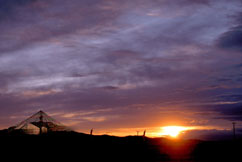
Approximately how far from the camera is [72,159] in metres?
46.6

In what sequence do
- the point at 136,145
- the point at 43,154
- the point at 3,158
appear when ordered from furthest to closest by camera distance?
the point at 136,145
the point at 43,154
the point at 3,158

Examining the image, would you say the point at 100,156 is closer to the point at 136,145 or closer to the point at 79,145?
the point at 79,145

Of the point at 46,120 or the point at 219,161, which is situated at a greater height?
the point at 46,120

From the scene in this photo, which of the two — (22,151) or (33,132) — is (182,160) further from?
(33,132)

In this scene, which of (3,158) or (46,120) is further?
(46,120)

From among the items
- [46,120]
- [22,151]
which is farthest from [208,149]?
[46,120]

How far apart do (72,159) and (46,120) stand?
46946 mm

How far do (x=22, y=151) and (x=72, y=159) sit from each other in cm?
1140

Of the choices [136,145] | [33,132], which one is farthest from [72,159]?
[33,132]

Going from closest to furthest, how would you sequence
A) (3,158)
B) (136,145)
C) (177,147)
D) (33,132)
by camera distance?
(3,158) < (136,145) < (177,147) < (33,132)

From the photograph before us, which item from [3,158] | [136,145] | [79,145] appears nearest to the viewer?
[3,158]

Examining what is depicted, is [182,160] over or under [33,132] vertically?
under

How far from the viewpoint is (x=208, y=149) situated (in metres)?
64.8

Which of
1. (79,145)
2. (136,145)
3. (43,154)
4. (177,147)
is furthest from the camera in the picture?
(177,147)
